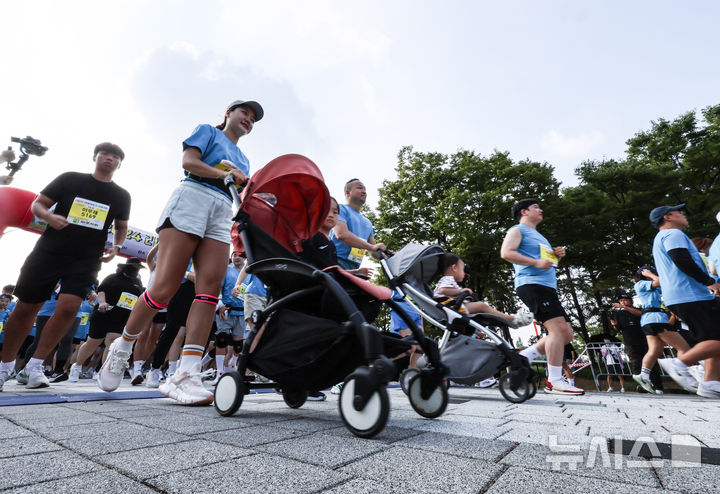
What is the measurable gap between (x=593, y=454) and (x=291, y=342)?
1277 mm

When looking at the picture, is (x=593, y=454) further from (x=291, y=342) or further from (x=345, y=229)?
(x=345, y=229)

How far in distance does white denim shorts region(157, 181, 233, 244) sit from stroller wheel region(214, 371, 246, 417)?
1156 mm

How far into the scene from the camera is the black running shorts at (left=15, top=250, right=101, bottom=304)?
11.1ft

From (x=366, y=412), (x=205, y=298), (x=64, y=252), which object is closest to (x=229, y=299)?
(x=64, y=252)

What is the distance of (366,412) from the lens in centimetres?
139

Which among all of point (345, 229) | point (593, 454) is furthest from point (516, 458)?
point (345, 229)

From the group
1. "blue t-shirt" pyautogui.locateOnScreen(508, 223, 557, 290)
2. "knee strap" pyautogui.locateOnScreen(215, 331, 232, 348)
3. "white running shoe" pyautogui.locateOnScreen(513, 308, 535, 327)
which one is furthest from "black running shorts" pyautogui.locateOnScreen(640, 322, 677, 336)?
"knee strap" pyautogui.locateOnScreen(215, 331, 232, 348)

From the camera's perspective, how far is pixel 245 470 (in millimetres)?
990

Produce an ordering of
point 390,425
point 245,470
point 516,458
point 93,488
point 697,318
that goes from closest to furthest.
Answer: point 93,488
point 245,470
point 516,458
point 390,425
point 697,318

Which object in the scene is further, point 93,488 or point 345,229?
point 345,229

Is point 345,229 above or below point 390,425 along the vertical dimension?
above

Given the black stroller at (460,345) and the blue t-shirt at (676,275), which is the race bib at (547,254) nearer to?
the blue t-shirt at (676,275)

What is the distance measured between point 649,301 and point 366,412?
7078mm

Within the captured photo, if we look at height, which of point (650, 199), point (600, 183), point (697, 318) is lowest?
point (697, 318)
